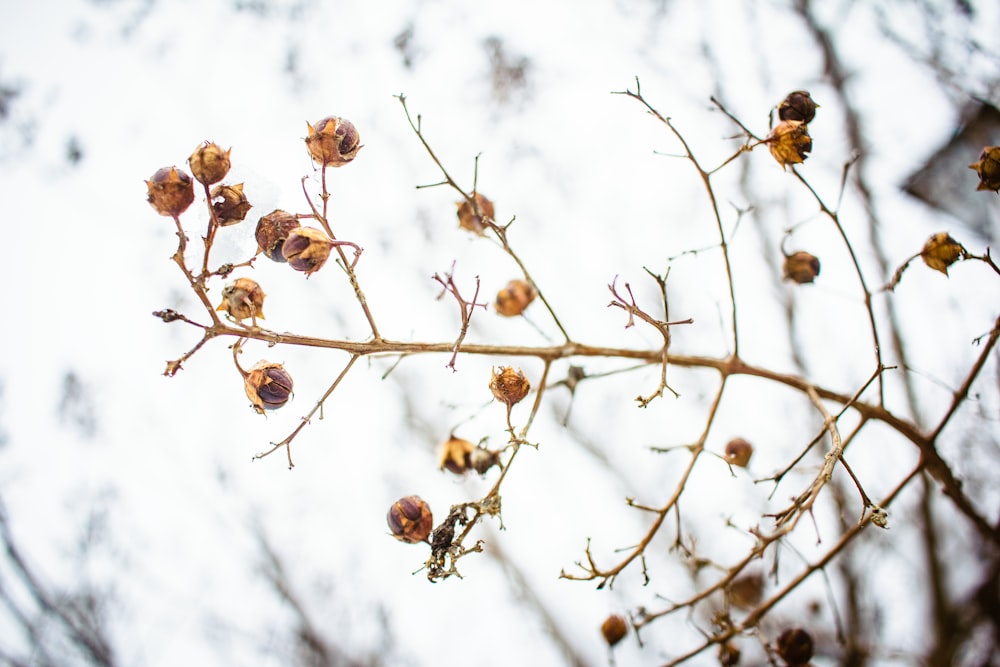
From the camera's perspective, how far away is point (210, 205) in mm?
1616

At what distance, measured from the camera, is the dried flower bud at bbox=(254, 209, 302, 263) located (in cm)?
174

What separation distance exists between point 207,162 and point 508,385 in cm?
109

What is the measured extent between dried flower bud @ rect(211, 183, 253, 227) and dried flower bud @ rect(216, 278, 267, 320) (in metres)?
0.24

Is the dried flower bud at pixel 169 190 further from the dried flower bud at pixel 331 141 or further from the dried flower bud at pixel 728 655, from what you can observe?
the dried flower bud at pixel 728 655

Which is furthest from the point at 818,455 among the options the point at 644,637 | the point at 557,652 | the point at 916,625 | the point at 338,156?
the point at 338,156

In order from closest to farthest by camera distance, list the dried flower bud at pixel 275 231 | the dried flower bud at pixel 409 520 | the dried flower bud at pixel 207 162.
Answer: the dried flower bud at pixel 207 162
the dried flower bud at pixel 275 231
the dried flower bud at pixel 409 520

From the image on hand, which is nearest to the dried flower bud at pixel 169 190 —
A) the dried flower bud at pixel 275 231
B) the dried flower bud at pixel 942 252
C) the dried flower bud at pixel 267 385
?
the dried flower bud at pixel 275 231

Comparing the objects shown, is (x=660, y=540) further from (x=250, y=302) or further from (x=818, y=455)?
(x=250, y=302)

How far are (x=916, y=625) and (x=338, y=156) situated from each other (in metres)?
6.44

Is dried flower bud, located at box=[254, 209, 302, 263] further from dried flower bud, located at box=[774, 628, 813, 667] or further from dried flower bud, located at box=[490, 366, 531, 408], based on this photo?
dried flower bud, located at box=[774, 628, 813, 667]

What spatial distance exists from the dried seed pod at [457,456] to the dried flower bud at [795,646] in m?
1.47

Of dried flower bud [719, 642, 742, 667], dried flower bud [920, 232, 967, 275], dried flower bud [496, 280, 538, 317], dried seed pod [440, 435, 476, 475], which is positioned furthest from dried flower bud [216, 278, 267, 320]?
dried flower bud [920, 232, 967, 275]

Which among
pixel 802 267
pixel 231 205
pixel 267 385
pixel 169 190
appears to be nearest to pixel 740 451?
pixel 802 267

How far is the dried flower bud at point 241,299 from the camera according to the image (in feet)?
5.39
